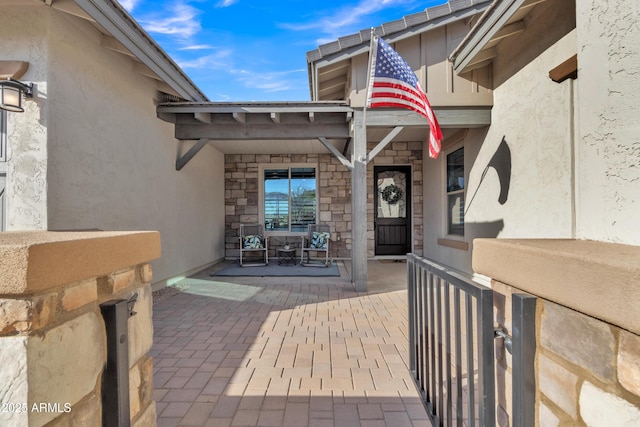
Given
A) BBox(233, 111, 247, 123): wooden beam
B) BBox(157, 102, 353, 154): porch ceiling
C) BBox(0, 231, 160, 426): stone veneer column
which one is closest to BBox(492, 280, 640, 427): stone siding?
BBox(0, 231, 160, 426): stone veneer column

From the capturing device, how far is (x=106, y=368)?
1.02m

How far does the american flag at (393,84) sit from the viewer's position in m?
3.75

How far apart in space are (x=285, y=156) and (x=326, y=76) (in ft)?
8.84

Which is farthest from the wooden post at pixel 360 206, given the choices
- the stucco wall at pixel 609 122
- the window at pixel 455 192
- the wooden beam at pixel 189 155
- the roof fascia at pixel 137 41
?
the stucco wall at pixel 609 122

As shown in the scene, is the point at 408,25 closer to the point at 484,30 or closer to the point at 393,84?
the point at 484,30

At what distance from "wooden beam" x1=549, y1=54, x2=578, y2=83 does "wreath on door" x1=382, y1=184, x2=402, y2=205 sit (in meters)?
4.61

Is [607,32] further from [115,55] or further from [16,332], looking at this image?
[115,55]

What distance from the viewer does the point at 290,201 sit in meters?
7.76

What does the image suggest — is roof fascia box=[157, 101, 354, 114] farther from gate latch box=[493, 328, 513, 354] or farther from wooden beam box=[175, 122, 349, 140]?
gate latch box=[493, 328, 513, 354]

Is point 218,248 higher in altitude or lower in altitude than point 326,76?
lower

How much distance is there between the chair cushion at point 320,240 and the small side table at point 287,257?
46cm

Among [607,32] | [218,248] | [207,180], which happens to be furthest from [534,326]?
[218,248]

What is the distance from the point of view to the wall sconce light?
2.61 metres

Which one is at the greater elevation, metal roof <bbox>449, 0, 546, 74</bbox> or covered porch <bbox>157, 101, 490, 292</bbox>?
metal roof <bbox>449, 0, 546, 74</bbox>
